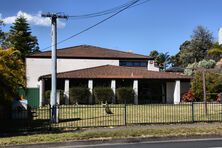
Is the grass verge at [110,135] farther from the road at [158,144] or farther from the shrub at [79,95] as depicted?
the shrub at [79,95]

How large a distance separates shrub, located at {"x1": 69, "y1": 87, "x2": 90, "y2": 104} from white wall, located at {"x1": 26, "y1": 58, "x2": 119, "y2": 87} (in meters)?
8.48

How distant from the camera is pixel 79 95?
4178 centimetres

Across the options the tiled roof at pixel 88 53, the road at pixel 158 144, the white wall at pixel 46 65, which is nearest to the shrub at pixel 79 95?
the white wall at pixel 46 65

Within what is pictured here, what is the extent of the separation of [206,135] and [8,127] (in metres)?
8.86

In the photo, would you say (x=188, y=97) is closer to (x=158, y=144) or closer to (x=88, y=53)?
(x=88, y=53)

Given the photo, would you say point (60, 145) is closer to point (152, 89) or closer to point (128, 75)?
point (128, 75)

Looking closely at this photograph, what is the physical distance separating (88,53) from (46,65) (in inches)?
241

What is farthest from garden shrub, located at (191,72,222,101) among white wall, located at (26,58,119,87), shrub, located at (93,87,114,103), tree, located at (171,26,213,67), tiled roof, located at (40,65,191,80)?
tree, located at (171,26,213,67)

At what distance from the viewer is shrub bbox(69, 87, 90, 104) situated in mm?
41719

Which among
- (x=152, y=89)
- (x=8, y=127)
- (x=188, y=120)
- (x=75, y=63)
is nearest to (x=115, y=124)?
(x=188, y=120)

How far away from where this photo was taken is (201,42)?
77875 mm

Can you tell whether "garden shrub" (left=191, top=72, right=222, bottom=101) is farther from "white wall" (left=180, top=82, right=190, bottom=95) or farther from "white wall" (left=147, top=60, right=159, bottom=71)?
"white wall" (left=147, top=60, right=159, bottom=71)

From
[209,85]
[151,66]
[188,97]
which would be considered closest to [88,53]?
[151,66]

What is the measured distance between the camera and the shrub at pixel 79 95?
41.7 meters
